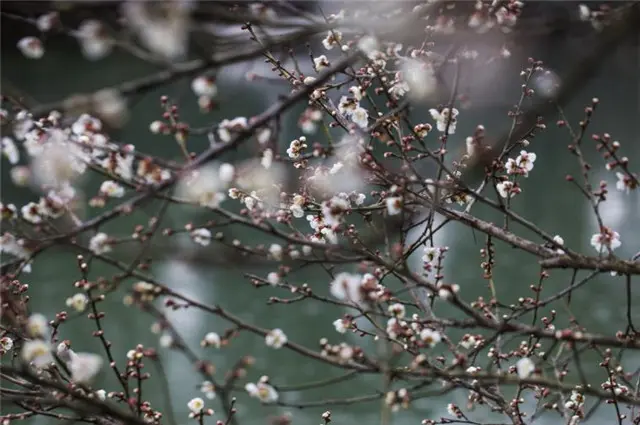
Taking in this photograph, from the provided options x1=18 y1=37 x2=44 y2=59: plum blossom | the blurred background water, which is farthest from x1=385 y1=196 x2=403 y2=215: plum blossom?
x1=18 y1=37 x2=44 y2=59: plum blossom

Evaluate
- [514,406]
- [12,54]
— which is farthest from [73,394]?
[12,54]

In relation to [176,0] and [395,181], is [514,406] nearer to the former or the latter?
[395,181]

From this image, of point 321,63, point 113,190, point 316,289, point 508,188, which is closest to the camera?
point 113,190

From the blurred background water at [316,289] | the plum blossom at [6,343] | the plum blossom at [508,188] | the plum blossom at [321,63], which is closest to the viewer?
the plum blossom at [6,343]

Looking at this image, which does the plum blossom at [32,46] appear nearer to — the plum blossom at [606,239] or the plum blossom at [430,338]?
the plum blossom at [430,338]

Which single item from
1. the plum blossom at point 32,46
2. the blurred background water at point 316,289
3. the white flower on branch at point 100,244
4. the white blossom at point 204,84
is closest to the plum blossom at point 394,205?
the blurred background water at point 316,289

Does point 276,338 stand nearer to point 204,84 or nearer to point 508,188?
point 204,84

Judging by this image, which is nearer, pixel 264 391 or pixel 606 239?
pixel 264 391

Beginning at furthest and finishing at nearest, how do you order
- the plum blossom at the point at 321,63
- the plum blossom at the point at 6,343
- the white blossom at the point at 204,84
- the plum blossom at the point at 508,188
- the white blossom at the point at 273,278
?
the plum blossom at the point at 321,63, the plum blossom at the point at 508,188, the plum blossom at the point at 6,343, the white blossom at the point at 273,278, the white blossom at the point at 204,84

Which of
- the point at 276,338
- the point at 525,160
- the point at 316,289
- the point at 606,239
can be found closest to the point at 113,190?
the point at 276,338

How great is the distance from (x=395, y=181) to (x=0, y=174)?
459 inches

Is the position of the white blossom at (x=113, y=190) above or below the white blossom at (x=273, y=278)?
above

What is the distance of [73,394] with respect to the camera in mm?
1309

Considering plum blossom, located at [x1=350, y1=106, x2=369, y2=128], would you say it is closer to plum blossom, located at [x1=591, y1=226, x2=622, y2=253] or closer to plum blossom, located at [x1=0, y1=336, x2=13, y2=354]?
plum blossom, located at [x1=591, y1=226, x2=622, y2=253]
